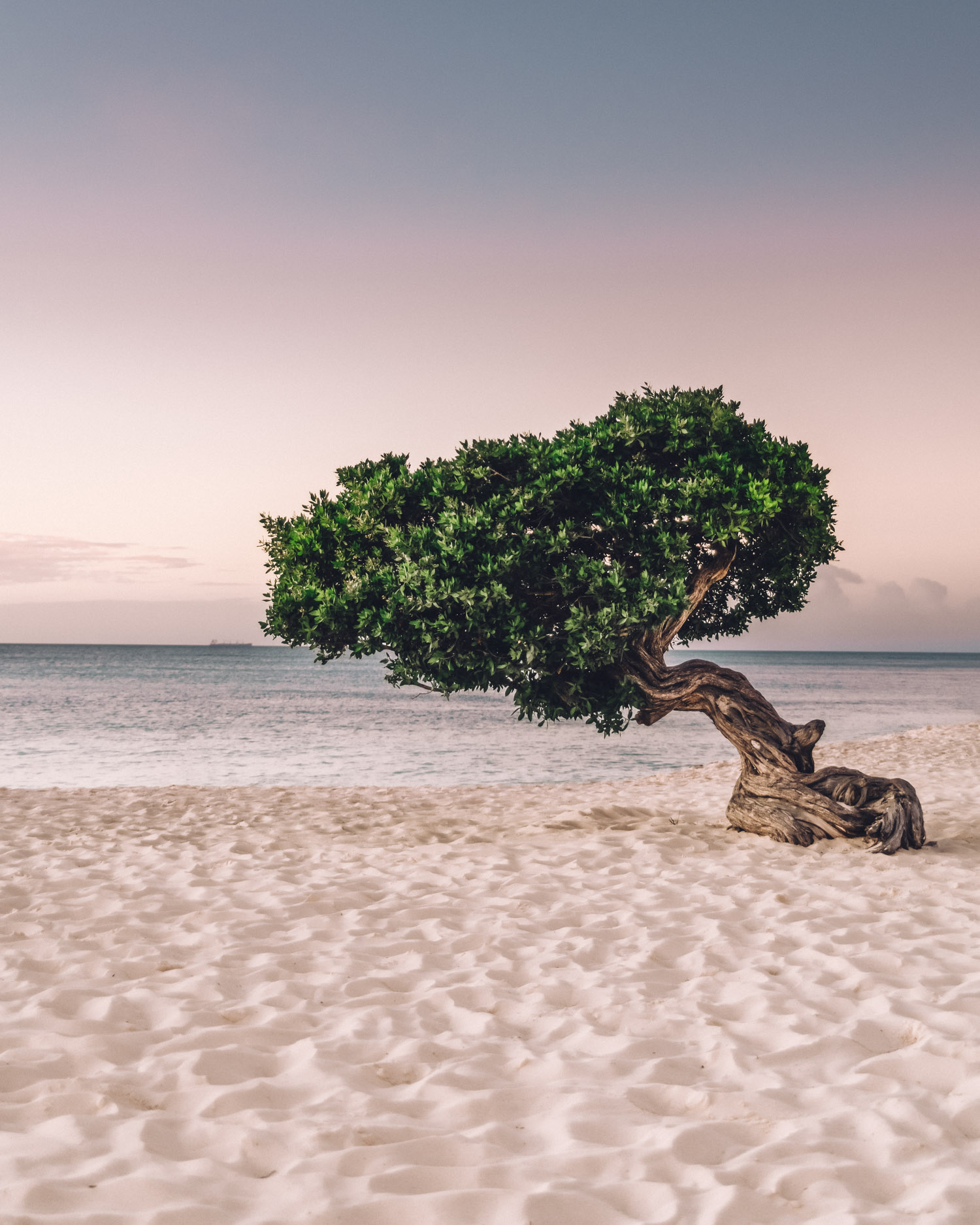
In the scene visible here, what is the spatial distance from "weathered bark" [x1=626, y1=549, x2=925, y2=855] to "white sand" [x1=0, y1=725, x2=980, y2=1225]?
46cm

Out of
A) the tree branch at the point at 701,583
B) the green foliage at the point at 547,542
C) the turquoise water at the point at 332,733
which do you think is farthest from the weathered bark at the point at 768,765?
the turquoise water at the point at 332,733

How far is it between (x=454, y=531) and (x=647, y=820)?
4.98 m

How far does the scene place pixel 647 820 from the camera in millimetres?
10859

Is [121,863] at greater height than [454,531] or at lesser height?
lesser

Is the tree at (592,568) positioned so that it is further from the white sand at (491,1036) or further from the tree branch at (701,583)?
the white sand at (491,1036)

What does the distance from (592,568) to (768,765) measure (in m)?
3.45

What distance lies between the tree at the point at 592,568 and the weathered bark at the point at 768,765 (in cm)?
2

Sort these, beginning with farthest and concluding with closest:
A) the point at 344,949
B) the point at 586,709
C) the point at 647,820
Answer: the point at 647,820
the point at 586,709
the point at 344,949

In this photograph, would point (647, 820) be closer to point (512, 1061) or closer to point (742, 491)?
point (742, 491)

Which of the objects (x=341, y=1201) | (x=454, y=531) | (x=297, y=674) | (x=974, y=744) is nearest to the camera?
(x=341, y=1201)

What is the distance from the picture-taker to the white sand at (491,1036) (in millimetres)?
3148

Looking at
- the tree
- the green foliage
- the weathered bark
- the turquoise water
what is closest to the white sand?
the weathered bark

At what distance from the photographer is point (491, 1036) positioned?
4.59 metres

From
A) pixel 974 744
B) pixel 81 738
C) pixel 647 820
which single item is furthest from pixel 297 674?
pixel 647 820
